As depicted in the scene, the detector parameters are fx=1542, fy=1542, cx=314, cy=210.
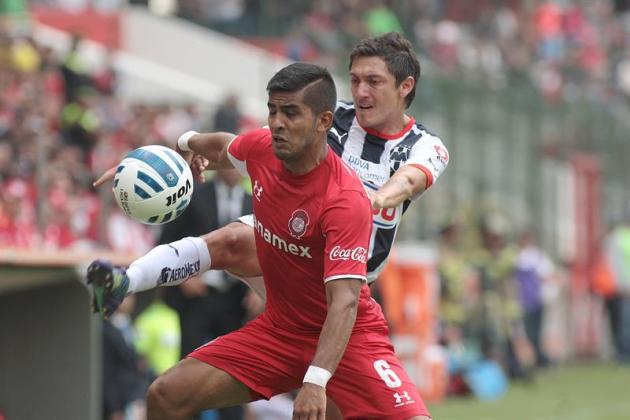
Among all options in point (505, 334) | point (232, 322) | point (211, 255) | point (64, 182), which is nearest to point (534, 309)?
point (505, 334)

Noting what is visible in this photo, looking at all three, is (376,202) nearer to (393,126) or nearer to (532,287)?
(393,126)

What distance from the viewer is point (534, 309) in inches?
854

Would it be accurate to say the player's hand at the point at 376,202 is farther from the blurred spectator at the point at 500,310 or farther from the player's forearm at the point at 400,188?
the blurred spectator at the point at 500,310

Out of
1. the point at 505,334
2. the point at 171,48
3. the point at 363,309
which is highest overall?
the point at 171,48

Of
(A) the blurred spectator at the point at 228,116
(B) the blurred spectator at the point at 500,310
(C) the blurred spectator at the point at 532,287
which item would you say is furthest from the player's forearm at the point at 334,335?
(C) the blurred spectator at the point at 532,287

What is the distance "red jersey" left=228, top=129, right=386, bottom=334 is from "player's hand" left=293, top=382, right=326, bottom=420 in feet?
1.72

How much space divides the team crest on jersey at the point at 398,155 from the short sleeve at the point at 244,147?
696mm

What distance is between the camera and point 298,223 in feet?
24.5

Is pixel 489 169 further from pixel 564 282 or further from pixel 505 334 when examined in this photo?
pixel 505 334

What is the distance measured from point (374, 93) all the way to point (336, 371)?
1470mm

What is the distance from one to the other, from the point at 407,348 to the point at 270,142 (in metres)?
9.76

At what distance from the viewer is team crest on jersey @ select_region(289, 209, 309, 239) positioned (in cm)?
746

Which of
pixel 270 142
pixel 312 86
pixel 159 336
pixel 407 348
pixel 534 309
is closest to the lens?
pixel 312 86

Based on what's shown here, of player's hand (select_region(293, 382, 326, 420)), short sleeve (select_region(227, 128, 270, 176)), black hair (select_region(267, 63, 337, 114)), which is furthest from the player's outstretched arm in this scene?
short sleeve (select_region(227, 128, 270, 176))
